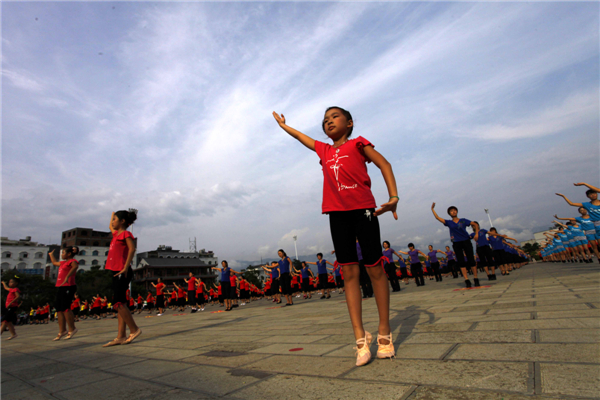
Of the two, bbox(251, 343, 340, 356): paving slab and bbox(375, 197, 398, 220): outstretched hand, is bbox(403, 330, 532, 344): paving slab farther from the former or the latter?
bbox(375, 197, 398, 220): outstretched hand

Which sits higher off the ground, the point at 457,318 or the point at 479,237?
the point at 479,237

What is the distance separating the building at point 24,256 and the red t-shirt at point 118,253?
9752cm

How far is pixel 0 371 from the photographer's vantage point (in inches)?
133

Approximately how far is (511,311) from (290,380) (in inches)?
111

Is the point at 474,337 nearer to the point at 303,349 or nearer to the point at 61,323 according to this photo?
the point at 303,349

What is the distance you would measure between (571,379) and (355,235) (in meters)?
1.48

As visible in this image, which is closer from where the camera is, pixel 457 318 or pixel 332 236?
pixel 332 236

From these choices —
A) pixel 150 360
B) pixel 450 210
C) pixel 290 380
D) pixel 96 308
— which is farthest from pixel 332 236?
pixel 96 308

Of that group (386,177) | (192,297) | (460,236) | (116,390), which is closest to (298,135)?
(386,177)

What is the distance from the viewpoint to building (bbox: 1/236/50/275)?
75625 mm

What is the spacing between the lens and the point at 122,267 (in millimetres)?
5023

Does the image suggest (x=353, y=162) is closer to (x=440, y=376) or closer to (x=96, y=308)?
(x=440, y=376)

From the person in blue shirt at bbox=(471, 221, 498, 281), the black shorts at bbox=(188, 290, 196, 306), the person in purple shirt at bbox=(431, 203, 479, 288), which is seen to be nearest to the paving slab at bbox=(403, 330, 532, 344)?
the person in purple shirt at bbox=(431, 203, 479, 288)

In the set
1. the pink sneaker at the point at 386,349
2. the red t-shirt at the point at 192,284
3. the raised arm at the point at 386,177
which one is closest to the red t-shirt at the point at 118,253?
the raised arm at the point at 386,177
